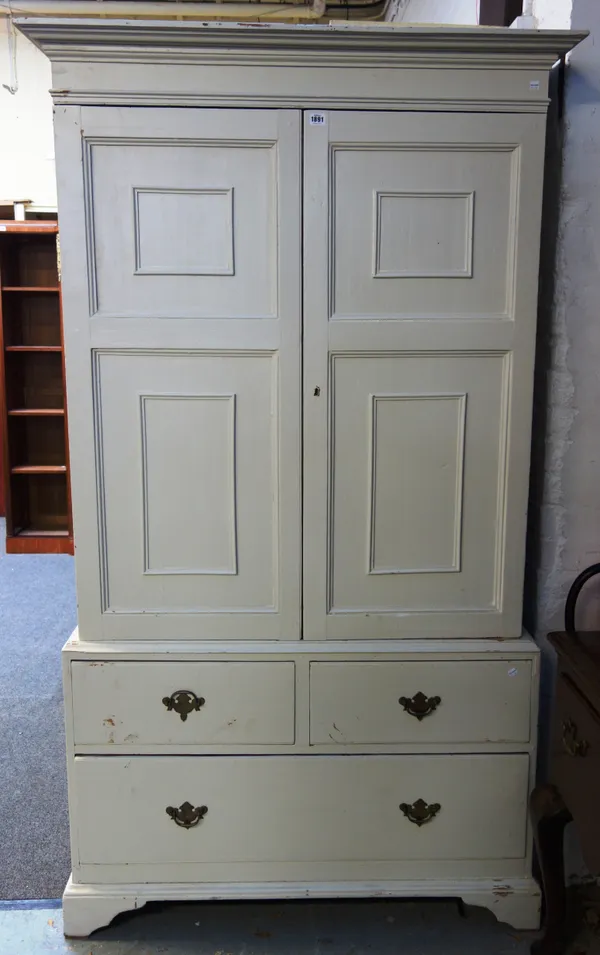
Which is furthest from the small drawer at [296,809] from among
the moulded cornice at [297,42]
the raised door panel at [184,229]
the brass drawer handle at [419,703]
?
the moulded cornice at [297,42]

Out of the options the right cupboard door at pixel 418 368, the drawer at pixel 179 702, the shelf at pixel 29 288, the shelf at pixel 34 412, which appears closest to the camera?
the right cupboard door at pixel 418 368

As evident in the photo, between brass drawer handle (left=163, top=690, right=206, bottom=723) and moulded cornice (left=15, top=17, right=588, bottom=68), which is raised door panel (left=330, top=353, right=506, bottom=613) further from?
moulded cornice (left=15, top=17, right=588, bottom=68)

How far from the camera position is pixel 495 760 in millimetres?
1771

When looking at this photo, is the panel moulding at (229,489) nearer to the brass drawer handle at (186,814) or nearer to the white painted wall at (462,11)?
the brass drawer handle at (186,814)

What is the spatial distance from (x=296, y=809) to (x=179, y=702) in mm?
380

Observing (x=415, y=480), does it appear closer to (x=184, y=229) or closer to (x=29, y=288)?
(x=184, y=229)

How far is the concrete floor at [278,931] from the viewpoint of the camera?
5.79ft

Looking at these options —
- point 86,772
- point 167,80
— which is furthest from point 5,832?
point 167,80

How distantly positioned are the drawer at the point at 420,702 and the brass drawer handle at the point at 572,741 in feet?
0.76

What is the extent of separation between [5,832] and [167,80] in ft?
6.75

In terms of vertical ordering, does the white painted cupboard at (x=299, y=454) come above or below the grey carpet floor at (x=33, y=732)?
above

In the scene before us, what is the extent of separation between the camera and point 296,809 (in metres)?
1.77

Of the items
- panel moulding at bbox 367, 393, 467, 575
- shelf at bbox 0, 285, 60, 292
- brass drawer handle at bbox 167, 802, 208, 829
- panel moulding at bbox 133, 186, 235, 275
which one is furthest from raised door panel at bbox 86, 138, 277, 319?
shelf at bbox 0, 285, 60, 292

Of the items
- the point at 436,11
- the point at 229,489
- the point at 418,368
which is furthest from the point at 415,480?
the point at 436,11
